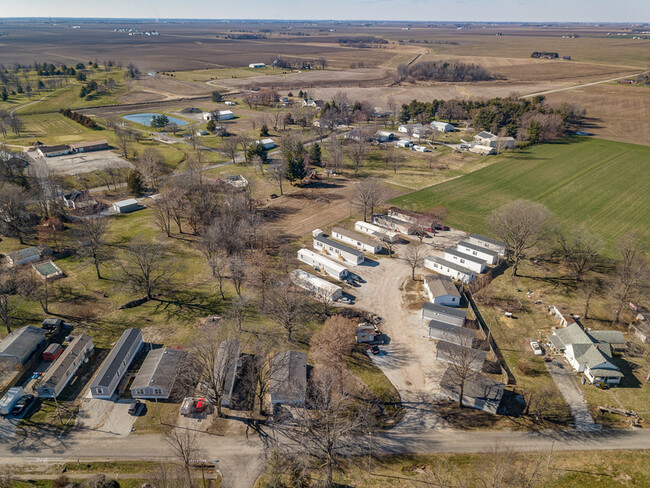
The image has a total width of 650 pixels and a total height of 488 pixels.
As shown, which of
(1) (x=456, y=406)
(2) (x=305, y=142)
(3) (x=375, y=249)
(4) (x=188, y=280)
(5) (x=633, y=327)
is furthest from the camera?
(2) (x=305, y=142)

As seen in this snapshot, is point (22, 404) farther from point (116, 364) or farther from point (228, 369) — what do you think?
point (228, 369)

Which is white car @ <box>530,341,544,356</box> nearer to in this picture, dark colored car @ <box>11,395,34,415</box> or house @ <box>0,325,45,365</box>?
dark colored car @ <box>11,395,34,415</box>

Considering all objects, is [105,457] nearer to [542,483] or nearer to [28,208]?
[542,483]

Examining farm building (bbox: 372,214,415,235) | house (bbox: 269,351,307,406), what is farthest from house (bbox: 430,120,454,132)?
house (bbox: 269,351,307,406)

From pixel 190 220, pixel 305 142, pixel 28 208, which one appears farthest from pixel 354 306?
pixel 305 142

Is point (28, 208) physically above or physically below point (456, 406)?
above

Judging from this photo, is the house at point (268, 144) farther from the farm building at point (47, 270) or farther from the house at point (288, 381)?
the house at point (288, 381)
